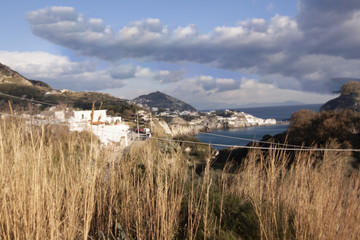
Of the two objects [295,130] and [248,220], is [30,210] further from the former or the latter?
[295,130]

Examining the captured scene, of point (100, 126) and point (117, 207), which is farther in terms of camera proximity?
point (100, 126)

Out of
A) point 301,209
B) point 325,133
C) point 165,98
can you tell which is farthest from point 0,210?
point 165,98

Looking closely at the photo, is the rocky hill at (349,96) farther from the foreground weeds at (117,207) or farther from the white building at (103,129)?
the foreground weeds at (117,207)

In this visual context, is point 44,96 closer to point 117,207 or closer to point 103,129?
point 103,129

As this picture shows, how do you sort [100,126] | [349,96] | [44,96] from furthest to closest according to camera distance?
1. [349,96]
2. [44,96]
3. [100,126]

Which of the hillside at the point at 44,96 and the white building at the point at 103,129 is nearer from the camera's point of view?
the white building at the point at 103,129

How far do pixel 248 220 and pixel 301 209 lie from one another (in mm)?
746

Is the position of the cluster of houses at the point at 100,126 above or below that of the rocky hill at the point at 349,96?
below

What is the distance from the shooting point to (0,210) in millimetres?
1433

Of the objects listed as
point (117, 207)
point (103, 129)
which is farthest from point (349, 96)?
point (117, 207)

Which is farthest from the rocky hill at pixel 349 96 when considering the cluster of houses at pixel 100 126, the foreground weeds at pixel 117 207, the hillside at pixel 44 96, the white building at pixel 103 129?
→ the foreground weeds at pixel 117 207

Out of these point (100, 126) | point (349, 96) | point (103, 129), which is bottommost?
point (100, 126)

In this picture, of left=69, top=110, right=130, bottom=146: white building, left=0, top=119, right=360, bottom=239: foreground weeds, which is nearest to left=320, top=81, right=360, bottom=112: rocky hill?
left=69, top=110, right=130, bottom=146: white building

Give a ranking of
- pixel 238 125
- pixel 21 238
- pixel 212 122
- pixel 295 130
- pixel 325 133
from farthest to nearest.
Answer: pixel 238 125
pixel 212 122
pixel 295 130
pixel 325 133
pixel 21 238
